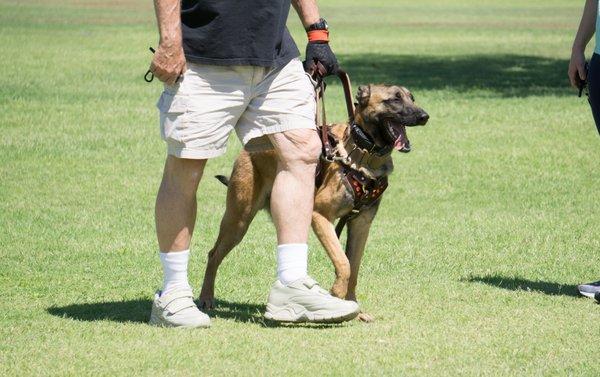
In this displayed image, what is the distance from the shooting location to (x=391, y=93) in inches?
273

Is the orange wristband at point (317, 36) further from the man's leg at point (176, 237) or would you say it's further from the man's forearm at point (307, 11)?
the man's leg at point (176, 237)

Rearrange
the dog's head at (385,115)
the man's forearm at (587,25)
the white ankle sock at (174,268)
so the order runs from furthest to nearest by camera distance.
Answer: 1. the man's forearm at (587,25)
2. the dog's head at (385,115)
3. the white ankle sock at (174,268)

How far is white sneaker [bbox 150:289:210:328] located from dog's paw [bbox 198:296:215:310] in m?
0.66

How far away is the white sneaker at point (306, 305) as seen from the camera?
6172 mm

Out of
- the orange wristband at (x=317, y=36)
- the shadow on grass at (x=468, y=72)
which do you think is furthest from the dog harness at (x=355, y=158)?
the shadow on grass at (x=468, y=72)

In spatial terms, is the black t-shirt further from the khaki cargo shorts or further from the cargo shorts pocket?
the cargo shorts pocket

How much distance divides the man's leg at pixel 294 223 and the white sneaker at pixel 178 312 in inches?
14.4

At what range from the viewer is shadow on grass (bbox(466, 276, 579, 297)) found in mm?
7523

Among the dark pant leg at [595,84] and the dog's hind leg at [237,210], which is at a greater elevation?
the dark pant leg at [595,84]

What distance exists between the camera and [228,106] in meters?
6.20

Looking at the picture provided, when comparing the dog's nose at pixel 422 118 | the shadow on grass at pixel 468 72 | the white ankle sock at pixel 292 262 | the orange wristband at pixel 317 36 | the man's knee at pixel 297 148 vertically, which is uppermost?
the orange wristband at pixel 317 36

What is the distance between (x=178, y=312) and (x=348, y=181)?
3.96 feet

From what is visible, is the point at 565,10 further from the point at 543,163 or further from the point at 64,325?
the point at 64,325

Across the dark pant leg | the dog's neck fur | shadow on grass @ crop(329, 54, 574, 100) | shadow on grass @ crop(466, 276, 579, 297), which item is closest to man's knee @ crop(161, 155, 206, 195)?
the dog's neck fur
